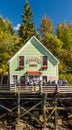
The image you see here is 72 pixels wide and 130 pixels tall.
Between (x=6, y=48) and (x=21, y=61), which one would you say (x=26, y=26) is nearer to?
(x=6, y=48)

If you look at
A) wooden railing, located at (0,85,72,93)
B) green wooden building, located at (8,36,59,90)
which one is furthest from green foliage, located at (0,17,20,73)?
wooden railing, located at (0,85,72,93)

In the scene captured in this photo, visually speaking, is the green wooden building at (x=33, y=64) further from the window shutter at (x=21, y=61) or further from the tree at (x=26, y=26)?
the tree at (x=26, y=26)

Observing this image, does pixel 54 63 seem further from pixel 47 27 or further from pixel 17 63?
pixel 47 27

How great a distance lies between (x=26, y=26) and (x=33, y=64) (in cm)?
1436

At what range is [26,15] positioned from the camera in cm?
5384

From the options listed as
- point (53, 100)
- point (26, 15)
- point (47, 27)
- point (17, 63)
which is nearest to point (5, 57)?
point (17, 63)

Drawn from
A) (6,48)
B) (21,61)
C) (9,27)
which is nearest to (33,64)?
(21,61)

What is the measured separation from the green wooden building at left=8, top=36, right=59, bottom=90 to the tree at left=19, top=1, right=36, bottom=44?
36.6 feet

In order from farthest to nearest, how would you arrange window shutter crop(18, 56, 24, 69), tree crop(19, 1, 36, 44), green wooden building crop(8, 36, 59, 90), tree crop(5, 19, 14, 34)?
tree crop(5, 19, 14, 34), tree crop(19, 1, 36, 44), window shutter crop(18, 56, 24, 69), green wooden building crop(8, 36, 59, 90)

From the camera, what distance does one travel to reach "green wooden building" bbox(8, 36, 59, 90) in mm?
39688

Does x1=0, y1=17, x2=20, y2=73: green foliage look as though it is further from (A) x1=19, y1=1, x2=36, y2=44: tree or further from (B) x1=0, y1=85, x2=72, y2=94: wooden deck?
(B) x1=0, y1=85, x2=72, y2=94: wooden deck

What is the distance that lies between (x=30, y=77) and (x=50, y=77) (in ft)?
7.60

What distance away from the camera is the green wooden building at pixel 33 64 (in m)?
39.7

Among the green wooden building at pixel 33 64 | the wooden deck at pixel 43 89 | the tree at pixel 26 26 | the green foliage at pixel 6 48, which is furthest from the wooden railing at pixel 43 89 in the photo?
the tree at pixel 26 26
